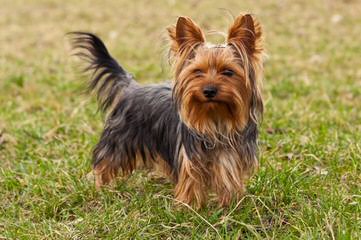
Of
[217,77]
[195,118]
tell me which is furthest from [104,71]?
[217,77]

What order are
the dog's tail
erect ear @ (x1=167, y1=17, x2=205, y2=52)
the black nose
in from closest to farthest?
the black nose
erect ear @ (x1=167, y1=17, x2=205, y2=52)
the dog's tail

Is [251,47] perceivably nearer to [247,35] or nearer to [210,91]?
[247,35]

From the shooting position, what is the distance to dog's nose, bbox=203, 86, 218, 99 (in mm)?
3899

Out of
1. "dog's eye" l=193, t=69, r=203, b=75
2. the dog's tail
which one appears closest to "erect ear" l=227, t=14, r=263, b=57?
"dog's eye" l=193, t=69, r=203, b=75

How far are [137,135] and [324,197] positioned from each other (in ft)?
5.08

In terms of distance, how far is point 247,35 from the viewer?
4.09 metres

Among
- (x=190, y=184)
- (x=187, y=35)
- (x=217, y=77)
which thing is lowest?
(x=190, y=184)

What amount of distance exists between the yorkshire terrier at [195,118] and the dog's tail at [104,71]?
1 centimetres

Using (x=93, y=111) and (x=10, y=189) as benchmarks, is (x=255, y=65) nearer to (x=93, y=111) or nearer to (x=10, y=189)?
(x=10, y=189)

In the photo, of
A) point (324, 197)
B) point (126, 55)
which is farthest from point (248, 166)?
point (126, 55)

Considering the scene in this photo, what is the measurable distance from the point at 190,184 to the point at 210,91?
0.80 meters

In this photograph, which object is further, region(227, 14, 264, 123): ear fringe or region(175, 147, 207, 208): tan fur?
region(175, 147, 207, 208): tan fur

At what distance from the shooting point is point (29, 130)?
6375 millimetres

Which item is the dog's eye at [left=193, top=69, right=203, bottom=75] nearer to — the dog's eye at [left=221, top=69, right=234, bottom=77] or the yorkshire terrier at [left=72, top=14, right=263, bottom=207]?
the yorkshire terrier at [left=72, top=14, right=263, bottom=207]
